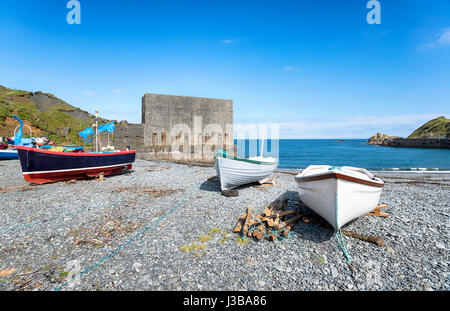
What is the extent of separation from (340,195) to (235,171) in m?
4.66

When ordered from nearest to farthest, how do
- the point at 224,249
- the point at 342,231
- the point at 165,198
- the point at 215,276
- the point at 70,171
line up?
the point at 215,276, the point at 224,249, the point at 342,231, the point at 165,198, the point at 70,171

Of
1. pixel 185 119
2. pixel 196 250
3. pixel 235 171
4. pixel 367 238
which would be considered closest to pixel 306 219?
pixel 367 238

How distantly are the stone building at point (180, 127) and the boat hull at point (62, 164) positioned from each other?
36.4 feet

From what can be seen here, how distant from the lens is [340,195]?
14.1ft

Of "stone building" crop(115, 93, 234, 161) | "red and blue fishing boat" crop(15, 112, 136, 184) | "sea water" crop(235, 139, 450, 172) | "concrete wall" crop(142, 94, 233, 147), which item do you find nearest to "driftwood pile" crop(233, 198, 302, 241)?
"sea water" crop(235, 139, 450, 172)

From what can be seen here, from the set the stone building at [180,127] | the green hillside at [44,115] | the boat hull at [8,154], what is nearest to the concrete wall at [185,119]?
the stone building at [180,127]

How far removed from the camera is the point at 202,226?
5.34 metres

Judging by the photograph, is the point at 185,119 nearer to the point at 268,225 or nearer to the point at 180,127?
the point at 180,127

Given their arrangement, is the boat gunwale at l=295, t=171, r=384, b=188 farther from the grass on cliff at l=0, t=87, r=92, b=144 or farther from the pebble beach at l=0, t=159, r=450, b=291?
the grass on cliff at l=0, t=87, r=92, b=144

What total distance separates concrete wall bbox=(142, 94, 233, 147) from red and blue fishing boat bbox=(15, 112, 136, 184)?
11014 millimetres

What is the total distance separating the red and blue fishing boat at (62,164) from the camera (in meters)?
8.88
